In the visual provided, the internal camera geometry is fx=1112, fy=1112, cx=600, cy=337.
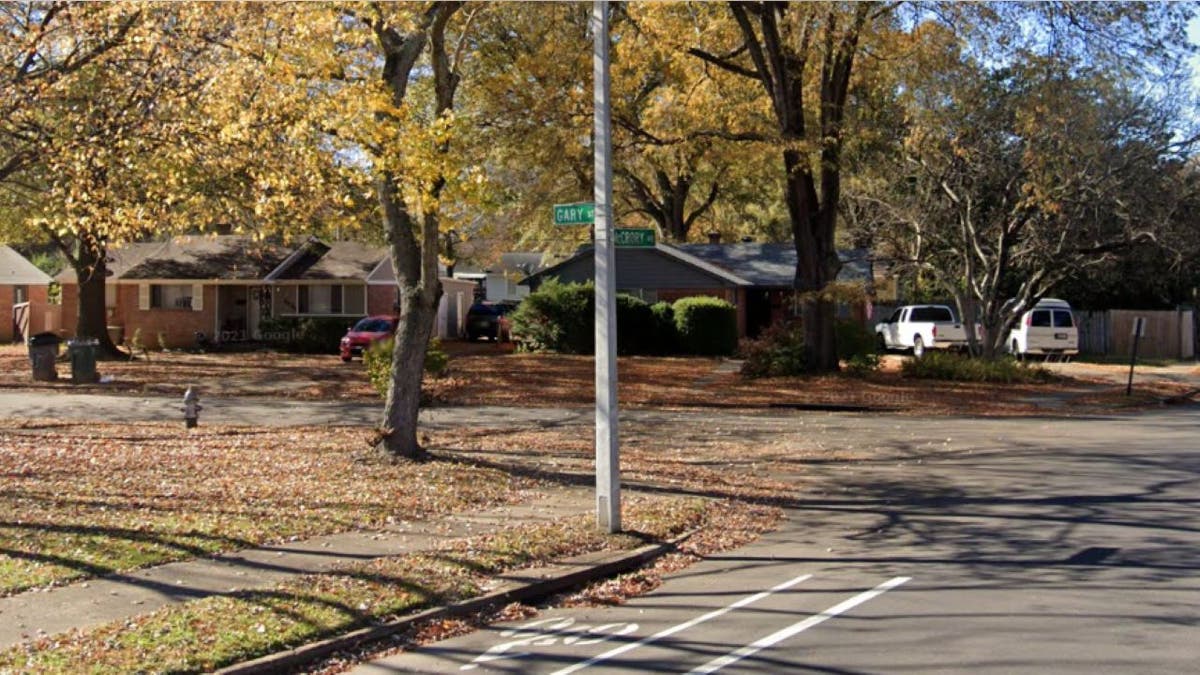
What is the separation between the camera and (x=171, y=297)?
133 feet

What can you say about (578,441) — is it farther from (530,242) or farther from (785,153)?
(530,242)

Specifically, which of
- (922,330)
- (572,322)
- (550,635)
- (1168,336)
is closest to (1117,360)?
(1168,336)

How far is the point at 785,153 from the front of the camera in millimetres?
26219

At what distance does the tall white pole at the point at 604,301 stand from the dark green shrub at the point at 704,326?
87.0ft

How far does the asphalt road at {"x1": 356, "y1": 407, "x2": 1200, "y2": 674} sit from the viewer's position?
6.73 metres

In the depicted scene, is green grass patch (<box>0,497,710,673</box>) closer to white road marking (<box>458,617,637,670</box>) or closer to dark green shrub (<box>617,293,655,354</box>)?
white road marking (<box>458,617,637,670</box>)

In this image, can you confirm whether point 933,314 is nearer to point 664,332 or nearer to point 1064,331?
point 1064,331

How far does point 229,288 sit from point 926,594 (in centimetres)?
3637

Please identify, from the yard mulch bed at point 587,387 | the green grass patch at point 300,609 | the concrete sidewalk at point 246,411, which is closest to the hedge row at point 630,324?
the yard mulch bed at point 587,387

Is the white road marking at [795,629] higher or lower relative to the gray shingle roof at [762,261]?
lower

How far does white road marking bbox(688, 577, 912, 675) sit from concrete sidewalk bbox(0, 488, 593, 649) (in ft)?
11.5

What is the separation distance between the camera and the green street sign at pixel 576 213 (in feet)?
34.8

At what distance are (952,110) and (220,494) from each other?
2018 cm

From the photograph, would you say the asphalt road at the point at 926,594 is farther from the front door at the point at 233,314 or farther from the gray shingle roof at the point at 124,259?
the gray shingle roof at the point at 124,259
